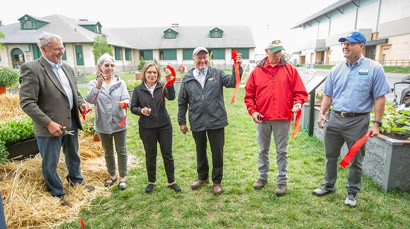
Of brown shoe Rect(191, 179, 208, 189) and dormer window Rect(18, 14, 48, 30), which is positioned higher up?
dormer window Rect(18, 14, 48, 30)

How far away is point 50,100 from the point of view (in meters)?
3.22

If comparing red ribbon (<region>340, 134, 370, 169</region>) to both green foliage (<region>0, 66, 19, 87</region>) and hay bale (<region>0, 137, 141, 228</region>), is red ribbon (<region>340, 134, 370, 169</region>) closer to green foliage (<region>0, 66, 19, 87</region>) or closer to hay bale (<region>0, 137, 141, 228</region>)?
hay bale (<region>0, 137, 141, 228</region>)

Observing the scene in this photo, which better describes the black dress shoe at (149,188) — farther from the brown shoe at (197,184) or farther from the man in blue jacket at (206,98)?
the man in blue jacket at (206,98)

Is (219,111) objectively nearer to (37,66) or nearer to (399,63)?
(37,66)

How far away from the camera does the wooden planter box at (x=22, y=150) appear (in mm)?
4382

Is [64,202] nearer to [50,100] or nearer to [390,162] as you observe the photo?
[50,100]

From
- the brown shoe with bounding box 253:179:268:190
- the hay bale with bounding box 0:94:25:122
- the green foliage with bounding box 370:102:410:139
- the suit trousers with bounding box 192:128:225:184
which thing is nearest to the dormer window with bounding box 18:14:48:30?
the hay bale with bounding box 0:94:25:122

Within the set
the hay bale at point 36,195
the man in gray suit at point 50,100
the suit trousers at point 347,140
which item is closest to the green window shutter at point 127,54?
the hay bale at point 36,195

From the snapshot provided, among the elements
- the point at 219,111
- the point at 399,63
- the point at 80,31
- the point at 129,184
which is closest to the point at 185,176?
the point at 129,184

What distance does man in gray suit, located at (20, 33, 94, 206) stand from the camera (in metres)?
3.04

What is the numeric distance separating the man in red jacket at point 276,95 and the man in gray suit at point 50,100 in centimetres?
238

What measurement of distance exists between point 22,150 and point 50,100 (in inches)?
78.0

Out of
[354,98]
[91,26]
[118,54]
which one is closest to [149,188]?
[354,98]

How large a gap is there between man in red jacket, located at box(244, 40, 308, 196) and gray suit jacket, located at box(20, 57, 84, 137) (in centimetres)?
239
